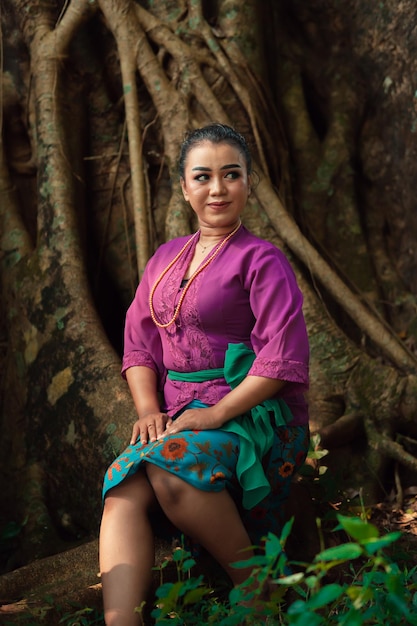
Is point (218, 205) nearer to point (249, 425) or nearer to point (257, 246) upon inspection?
point (257, 246)

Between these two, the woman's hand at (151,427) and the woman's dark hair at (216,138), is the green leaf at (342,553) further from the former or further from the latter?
the woman's dark hair at (216,138)

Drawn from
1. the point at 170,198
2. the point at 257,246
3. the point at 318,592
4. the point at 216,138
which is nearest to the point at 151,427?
the point at 257,246

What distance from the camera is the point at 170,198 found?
416 centimetres

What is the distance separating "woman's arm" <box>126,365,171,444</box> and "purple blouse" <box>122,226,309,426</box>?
0.04m

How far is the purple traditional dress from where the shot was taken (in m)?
2.39

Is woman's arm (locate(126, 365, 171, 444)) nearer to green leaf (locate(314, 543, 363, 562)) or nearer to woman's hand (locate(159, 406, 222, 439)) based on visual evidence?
woman's hand (locate(159, 406, 222, 439))

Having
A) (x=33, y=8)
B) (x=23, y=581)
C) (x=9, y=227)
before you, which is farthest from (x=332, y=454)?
(x=33, y=8)

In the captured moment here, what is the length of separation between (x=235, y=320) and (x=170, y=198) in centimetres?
169

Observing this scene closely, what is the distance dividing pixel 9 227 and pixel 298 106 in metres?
1.80

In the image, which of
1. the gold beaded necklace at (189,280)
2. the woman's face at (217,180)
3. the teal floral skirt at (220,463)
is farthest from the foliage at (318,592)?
the woman's face at (217,180)

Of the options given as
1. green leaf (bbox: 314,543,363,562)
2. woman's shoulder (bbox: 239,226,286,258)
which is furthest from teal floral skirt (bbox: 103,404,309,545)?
green leaf (bbox: 314,543,363,562)

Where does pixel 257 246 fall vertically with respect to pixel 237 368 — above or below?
above

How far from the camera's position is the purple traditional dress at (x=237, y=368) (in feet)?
7.84

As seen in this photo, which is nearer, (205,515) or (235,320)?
(205,515)
